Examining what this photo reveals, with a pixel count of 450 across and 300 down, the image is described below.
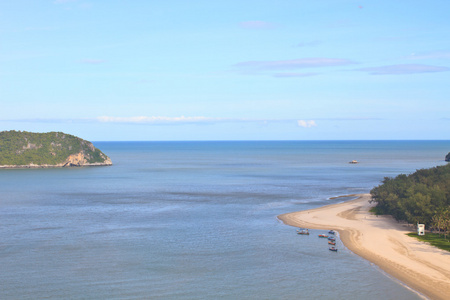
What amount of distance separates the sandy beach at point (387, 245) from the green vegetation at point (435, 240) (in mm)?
1477

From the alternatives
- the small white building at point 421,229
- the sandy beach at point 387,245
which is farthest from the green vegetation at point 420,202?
the sandy beach at point 387,245

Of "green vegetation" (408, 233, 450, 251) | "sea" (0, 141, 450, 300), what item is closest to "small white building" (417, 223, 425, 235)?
"green vegetation" (408, 233, 450, 251)

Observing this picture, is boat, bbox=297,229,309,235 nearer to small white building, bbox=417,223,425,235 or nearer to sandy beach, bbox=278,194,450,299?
sandy beach, bbox=278,194,450,299

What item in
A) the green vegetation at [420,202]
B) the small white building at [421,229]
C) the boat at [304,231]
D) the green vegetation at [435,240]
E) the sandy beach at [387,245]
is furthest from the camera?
the boat at [304,231]

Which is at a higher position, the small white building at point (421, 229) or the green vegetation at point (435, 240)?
the small white building at point (421, 229)

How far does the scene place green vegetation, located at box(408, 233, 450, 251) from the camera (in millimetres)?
69269

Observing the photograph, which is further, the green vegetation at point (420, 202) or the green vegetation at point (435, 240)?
the green vegetation at point (420, 202)

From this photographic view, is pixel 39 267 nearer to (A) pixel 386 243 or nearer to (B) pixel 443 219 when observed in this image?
(A) pixel 386 243

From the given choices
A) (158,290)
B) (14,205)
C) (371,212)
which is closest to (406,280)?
(158,290)

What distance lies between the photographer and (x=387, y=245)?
71.5 metres

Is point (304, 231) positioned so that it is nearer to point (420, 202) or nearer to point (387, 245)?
point (387, 245)

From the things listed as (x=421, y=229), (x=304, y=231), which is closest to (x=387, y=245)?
(x=421, y=229)

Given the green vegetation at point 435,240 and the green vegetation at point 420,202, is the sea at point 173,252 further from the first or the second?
the green vegetation at point 420,202

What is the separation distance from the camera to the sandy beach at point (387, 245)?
5583cm
